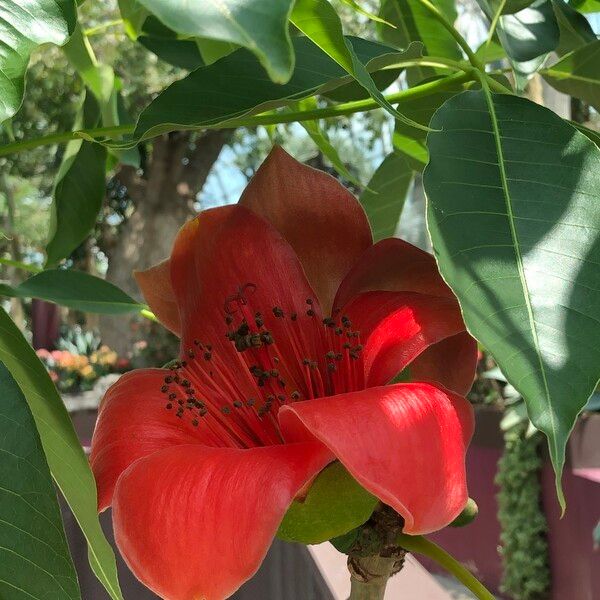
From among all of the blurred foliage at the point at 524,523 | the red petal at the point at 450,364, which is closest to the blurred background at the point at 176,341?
the blurred foliage at the point at 524,523

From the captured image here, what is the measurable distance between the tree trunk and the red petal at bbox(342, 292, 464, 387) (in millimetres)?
8602

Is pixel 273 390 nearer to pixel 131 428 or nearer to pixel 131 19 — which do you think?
pixel 131 428

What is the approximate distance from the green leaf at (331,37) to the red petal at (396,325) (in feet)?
0.23

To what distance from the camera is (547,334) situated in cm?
27

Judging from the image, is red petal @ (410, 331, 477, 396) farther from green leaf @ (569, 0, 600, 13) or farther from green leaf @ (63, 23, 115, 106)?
green leaf @ (63, 23, 115, 106)

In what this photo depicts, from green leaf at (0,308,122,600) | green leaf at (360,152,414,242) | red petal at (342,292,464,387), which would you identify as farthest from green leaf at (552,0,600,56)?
green leaf at (0,308,122,600)

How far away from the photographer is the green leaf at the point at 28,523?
0.26 metres

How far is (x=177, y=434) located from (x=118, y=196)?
9.51 meters

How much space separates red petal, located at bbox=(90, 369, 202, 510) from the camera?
1.08 ft

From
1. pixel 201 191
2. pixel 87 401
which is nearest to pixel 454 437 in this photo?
pixel 87 401

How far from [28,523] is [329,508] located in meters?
0.10

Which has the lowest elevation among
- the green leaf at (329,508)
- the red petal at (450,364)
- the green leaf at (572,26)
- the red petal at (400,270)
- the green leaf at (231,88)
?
the green leaf at (329,508)

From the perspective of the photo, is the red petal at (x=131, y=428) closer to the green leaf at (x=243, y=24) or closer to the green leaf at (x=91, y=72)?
the green leaf at (x=243, y=24)

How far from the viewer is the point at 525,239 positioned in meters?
0.30
